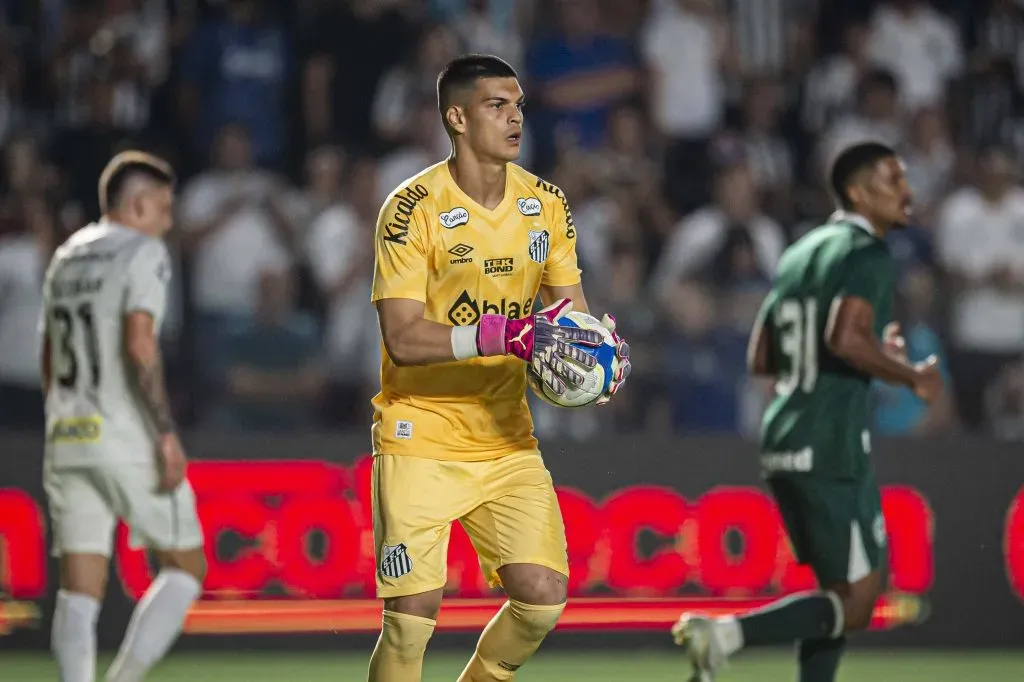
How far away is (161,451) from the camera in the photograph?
7.67 meters

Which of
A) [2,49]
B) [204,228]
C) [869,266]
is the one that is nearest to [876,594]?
[869,266]

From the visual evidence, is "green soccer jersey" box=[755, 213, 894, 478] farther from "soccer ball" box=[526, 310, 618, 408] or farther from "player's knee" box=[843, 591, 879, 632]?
"soccer ball" box=[526, 310, 618, 408]

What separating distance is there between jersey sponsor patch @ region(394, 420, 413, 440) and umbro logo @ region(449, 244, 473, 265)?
63cm

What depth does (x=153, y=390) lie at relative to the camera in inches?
298

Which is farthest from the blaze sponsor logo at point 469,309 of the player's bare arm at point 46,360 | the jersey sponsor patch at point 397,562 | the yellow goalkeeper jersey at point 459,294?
the player's bare arm at point 46,360

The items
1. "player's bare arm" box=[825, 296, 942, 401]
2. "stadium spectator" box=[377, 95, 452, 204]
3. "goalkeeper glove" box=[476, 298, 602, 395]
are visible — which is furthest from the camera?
"stadium spectator" box=[377, 95, 452, 204]

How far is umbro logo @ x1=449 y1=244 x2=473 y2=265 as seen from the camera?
630 centimetres

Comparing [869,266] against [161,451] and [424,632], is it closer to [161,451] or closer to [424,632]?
[424,632]

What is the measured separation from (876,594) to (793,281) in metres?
1.46

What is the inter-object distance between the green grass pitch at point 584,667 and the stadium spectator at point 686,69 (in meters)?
4.14

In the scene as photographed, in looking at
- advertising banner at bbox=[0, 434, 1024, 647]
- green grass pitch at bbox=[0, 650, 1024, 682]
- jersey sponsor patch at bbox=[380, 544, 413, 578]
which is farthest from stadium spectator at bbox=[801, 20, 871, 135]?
jersey sponsor patch at bbox=[380, 544, 413, 578]

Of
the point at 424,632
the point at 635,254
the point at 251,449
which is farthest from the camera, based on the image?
the point at 635,254

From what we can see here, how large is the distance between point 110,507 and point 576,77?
6208 mm

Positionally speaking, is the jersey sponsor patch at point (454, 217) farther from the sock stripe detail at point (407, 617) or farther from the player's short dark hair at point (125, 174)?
the player's short dark hair at point (125, 174)
